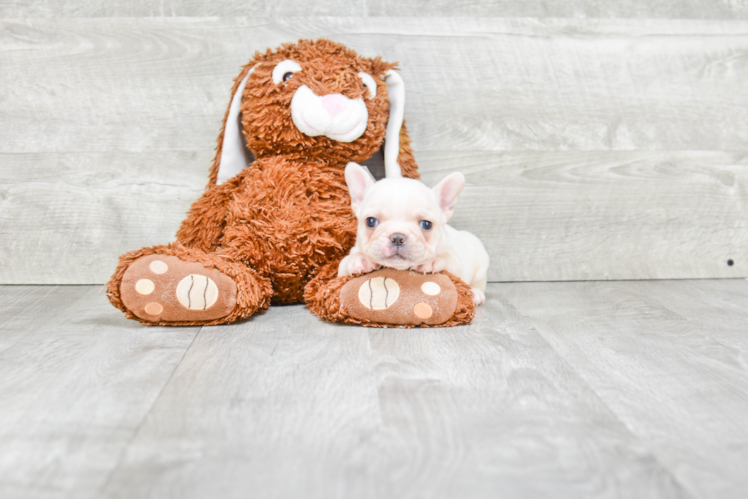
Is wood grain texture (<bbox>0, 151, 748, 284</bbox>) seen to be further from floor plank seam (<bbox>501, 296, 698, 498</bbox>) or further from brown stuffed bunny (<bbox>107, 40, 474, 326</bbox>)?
floor plank seam (<bbox>501, 296, 698, 498</bbox>)

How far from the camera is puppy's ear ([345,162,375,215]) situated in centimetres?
104

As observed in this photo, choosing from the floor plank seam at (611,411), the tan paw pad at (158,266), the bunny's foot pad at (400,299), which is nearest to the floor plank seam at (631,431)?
the floor plank seam at (611,411)

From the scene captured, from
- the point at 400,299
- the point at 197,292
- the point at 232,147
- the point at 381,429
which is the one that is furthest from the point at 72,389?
the point at 232,147

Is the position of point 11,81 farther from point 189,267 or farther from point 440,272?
point 440,272

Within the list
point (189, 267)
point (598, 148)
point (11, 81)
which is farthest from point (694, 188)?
point (11, 81)

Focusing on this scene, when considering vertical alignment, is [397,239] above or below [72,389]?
above

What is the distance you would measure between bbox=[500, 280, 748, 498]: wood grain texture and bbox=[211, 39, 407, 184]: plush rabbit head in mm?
455

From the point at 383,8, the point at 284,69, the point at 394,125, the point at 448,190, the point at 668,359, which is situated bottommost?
the point at 668,359

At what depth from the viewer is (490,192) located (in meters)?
1.41

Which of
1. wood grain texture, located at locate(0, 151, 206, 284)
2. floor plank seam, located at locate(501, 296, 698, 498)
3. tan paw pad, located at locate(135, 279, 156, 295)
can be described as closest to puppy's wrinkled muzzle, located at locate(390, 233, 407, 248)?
floor plank seam, located at locate(501, 296, 698, 498)

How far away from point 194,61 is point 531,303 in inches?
35.6

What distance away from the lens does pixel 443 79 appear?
1.37m

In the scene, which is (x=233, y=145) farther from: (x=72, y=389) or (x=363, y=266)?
(x=72, y=389)

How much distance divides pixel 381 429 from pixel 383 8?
40.5 inches
